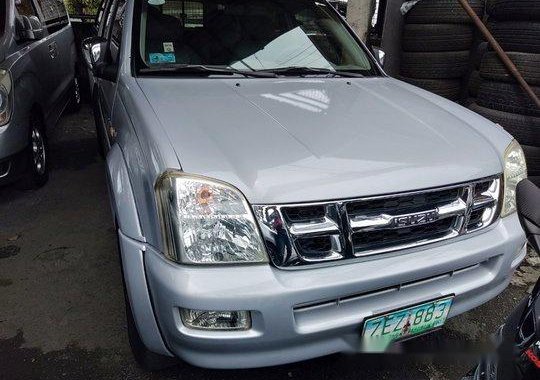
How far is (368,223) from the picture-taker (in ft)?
5.04

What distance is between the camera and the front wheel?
11.7 feet

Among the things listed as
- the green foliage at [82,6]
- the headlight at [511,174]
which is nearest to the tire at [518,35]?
the headlight at [511,174]

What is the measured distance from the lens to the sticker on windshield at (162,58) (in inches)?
93.8

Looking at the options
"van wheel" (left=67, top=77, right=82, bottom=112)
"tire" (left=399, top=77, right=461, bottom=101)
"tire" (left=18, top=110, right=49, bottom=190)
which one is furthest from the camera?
"van wheel" (left=67, top=77, right=82, bottom=112)

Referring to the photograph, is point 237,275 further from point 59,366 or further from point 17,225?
point 17,225

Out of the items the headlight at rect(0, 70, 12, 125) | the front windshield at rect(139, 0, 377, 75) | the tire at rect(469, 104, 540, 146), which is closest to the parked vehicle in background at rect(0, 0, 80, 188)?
the headlight at rect(0, 70, 12, 125)

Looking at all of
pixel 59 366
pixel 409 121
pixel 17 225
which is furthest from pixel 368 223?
pixel 17 225

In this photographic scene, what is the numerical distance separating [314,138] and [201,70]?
37.4 inches

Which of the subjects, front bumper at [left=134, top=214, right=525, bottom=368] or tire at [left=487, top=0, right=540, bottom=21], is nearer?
front bumper at [left=134, top=214, right=525, bottom=368]

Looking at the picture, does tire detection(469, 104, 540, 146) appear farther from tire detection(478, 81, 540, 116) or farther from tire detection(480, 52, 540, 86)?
tire detection(480, 52, 540, 86)

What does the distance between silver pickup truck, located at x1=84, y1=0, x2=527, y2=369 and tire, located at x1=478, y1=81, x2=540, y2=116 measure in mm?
1351

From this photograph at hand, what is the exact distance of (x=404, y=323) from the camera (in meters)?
1.63

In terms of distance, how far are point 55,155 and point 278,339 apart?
4052 millimetres

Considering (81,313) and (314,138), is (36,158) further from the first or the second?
(314,138)
